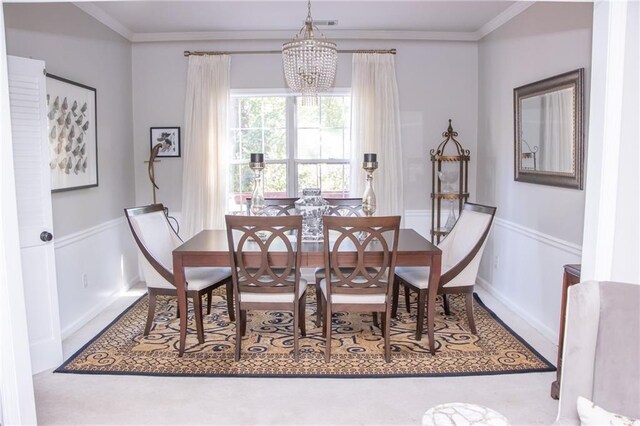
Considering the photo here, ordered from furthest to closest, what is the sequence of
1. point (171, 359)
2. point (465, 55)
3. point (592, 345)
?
point (465, 55)
point (171, 359)
point (592, 345)

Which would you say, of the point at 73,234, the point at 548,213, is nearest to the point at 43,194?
the point at 73,234

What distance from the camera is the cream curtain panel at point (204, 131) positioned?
521 centimetres

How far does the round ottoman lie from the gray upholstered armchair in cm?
21

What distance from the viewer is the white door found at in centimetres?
302

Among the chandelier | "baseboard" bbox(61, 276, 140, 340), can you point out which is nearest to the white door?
"baseboard" bbox(61, 276, 140, 340)

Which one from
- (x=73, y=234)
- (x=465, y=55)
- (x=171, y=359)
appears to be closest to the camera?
(x=171, y=359)

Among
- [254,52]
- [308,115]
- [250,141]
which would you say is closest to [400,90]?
[308,115]

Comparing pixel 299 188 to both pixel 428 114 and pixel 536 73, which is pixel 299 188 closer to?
pixel 428 114

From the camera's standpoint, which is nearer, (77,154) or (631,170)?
(631,170)

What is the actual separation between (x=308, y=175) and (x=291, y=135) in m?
0.47

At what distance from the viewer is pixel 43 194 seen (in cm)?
313

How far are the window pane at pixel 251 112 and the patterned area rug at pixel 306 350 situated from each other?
215 centimetres

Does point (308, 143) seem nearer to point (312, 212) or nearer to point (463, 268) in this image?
point (312, 212)

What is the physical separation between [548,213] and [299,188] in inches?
102
